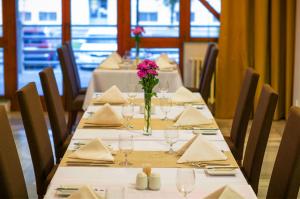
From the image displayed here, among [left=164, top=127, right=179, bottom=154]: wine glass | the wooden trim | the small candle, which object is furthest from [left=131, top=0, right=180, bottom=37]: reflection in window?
the small candle

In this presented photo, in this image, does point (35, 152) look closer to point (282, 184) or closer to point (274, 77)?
point (282, 184)

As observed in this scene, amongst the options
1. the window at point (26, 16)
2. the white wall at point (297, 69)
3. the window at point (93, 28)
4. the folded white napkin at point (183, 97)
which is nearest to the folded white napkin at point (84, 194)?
the folded white napkin at point (183, 97)

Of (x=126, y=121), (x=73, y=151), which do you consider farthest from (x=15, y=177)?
(x=126, y=121)

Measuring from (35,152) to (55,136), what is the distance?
29.3 inches

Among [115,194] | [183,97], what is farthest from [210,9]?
[115,194]

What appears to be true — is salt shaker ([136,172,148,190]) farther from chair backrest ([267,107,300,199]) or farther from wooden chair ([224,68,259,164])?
wooden chair ([224,68,259,164])

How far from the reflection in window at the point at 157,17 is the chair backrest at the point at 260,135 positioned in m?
4.10

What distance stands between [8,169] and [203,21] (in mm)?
5109

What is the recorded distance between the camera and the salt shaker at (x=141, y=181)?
8.55 ft

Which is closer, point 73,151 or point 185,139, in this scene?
A: point 73,151

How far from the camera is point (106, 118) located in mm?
3844

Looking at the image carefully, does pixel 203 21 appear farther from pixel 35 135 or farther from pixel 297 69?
pixel 35 135

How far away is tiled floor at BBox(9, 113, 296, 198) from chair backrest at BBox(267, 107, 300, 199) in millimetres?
1669

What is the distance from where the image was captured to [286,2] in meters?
7.00
